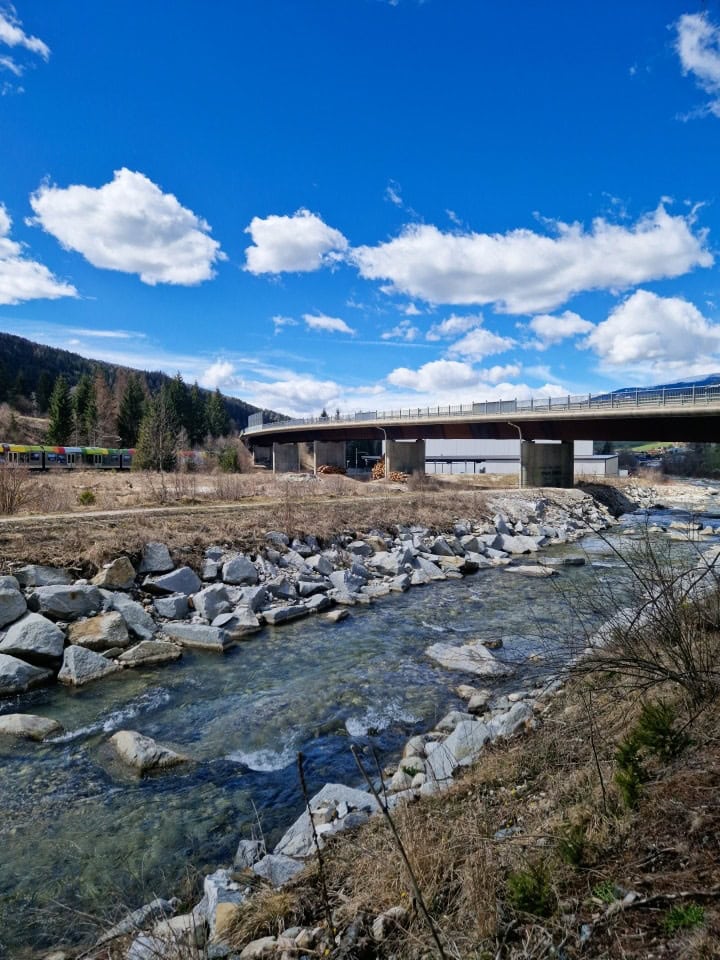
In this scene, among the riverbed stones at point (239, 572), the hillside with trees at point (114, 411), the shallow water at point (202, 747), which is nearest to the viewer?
the shallow water at point (202, 747)

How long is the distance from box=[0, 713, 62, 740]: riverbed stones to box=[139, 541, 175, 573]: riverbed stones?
7.60m

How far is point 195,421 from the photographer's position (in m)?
99.1

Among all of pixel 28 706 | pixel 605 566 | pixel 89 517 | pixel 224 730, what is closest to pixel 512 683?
pixel 224 730

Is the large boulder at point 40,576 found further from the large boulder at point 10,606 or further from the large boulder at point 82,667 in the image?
the large boulder at point 82,667

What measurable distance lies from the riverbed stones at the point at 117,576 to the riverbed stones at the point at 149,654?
10.5 ft

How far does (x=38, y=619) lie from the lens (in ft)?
37.7

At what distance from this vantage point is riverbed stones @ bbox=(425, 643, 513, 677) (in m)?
10.8

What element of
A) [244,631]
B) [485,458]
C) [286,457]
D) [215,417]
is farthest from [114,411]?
[244,631]

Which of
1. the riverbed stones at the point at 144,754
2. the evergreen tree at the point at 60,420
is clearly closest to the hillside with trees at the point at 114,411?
the evergreen tree at the point at 60,420

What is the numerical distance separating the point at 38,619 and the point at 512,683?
396 inches

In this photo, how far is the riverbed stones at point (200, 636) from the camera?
12859 millimetres

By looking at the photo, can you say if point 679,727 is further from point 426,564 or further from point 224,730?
point 426,564

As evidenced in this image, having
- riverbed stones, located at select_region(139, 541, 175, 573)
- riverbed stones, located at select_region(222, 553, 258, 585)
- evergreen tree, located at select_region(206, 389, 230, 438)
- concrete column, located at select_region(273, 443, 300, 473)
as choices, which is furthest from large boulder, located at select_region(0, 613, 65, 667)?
evergreen tree, located at select_region(206, 389, 230, 438)

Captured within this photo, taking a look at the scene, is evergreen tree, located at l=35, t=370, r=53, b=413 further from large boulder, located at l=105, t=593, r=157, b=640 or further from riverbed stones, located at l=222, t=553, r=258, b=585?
large boulder, located at l=105, t=593, r=157, b=640
